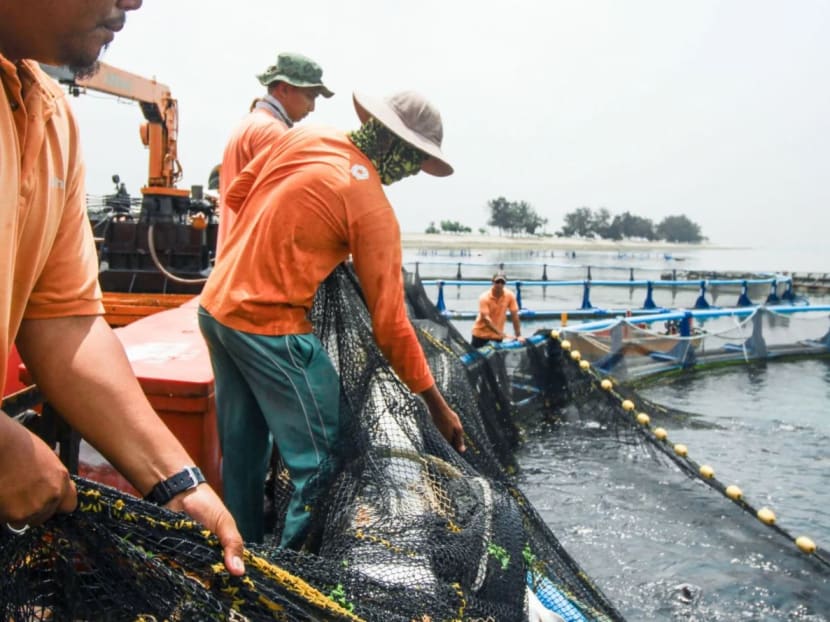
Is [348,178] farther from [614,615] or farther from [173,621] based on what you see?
[614,615]

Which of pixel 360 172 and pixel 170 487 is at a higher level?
pixel 360 172

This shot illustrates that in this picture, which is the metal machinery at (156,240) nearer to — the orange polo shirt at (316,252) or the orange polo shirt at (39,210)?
the orange polo shirt at (316,252)

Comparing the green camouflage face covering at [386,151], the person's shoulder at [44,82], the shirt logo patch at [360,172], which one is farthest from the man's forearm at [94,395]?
the green camouflage face covering at [386,151]

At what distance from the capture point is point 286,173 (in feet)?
9.05

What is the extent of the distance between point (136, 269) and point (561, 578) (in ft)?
27.8

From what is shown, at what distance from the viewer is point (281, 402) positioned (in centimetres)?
269

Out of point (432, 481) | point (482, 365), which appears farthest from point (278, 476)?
point (482, 365)

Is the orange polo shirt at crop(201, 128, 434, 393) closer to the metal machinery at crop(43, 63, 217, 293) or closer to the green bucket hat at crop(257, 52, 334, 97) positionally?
the green bucket hat at crop(257, 52, 334, 97)

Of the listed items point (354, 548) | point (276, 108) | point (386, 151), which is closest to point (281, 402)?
point (354, 548)

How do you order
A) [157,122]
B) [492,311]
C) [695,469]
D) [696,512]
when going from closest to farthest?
[695,469] < [696,512] < [492,311] < [157,122]

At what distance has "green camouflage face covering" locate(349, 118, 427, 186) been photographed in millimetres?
2855

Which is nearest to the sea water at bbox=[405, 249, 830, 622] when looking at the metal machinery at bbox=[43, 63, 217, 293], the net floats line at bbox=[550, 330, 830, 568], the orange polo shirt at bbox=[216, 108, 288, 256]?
the net floats line at bbox=[550, 330, 830, 568]

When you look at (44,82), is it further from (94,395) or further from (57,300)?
(94,395)

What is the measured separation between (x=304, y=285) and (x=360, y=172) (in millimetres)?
467
